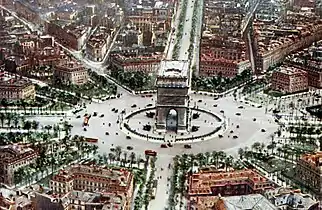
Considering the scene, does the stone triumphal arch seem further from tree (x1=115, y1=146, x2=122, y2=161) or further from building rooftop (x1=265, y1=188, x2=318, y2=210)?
building rooftop (x1=265, y1=188, x2=318, y2=210)

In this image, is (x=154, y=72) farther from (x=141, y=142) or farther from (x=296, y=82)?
(x=141, y=142)

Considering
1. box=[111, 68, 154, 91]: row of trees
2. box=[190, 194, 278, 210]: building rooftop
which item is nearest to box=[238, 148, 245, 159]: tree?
Result: box=[190, 194, 278, 210]: building rooftop

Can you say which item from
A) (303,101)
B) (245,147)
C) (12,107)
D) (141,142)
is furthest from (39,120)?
(303,101)

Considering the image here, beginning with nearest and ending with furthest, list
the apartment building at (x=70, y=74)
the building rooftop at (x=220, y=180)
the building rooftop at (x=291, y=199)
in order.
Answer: the building rooftop at (x=291, y=199) < the building rooftop at (x=220, y=180) < the apartment building at (x=70, y=74)

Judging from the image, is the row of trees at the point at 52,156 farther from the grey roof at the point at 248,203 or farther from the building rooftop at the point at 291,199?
the building rooftop at the point at 291,199

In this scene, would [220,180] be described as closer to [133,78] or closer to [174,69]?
[174,69]

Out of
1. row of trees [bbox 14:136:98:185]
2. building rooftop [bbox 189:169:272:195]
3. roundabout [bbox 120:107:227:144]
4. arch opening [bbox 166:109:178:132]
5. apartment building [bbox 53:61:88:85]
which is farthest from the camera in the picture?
apartment building [bbox 53:61:88:85]

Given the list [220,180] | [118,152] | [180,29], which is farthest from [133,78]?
[220,180]

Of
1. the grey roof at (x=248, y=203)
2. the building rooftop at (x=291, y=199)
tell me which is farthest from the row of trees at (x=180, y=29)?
the grey roof at (x=248, y=203)
